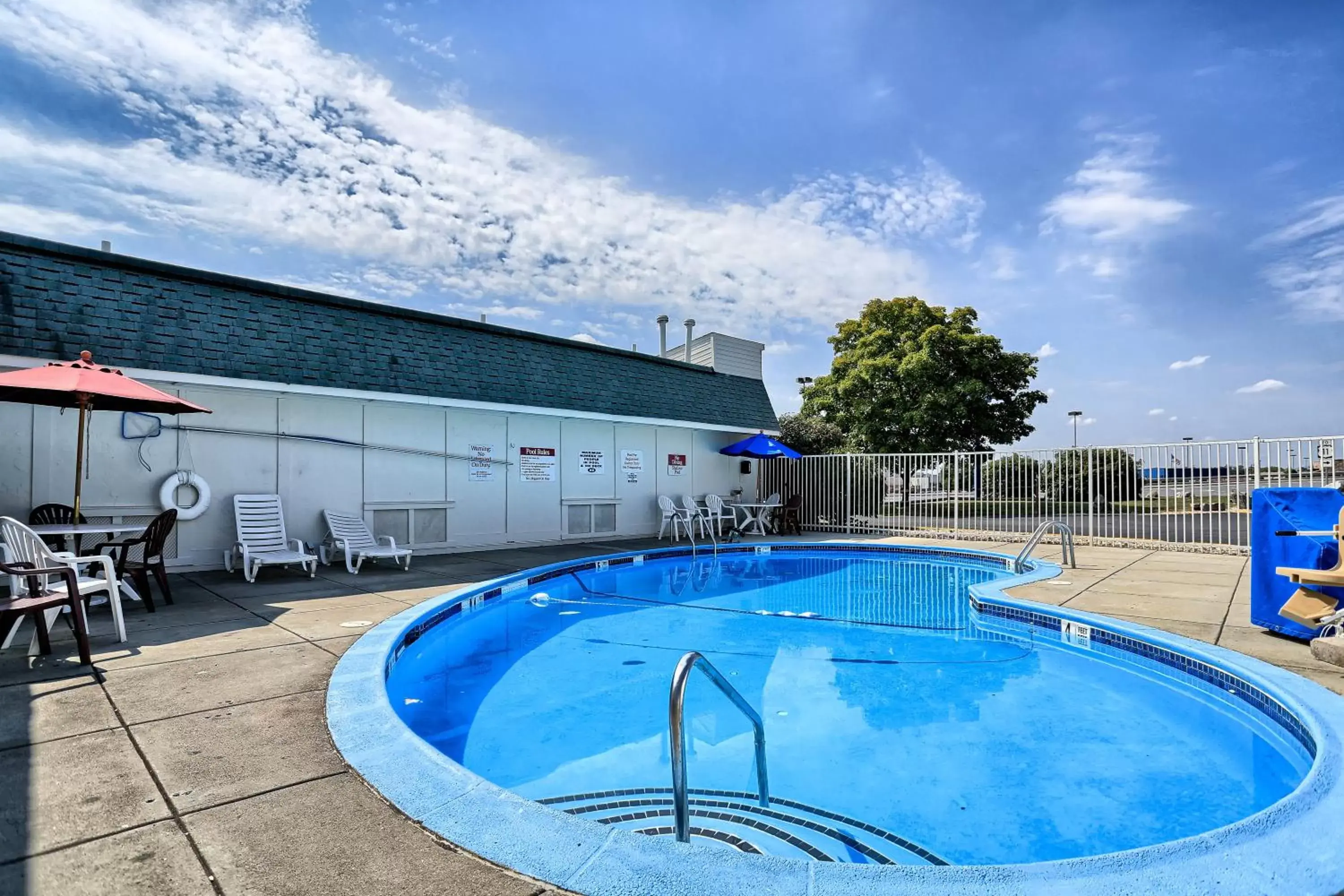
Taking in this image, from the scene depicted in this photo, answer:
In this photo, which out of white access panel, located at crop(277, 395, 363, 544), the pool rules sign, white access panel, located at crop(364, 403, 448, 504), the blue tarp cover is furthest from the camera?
the pool rules sign

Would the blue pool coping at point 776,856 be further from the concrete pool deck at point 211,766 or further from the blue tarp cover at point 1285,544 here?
the blue tarp cover at point 1285,544

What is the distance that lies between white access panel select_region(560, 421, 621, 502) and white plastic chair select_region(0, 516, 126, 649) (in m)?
7.46

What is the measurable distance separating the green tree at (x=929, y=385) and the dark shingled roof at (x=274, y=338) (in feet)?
43.1

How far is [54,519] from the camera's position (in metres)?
6.34

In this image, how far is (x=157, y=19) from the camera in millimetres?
7004

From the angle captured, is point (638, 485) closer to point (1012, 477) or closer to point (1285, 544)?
point (1012, 477)

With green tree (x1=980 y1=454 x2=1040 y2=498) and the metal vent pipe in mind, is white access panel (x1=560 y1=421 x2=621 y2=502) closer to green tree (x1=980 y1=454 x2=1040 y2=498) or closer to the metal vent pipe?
the metal vent pipe

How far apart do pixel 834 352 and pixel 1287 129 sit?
54.1 feet

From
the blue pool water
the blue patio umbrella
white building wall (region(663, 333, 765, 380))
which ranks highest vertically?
white building wall (region(663, 333, 765, 380))

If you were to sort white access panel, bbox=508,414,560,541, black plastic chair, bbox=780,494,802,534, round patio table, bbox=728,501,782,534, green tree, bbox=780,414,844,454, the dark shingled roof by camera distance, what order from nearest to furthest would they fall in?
1. the dark shingled roof
2. white access panel, bbox=508,414,560,541
3. round patio table, bbox=728,501,782,534
4. black plastic chair, bbox=780,494,802,534
5. green tree, bbox=780,414,844,454

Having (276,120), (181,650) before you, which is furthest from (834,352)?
(181,650)

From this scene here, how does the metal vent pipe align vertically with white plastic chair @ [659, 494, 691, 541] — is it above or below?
above

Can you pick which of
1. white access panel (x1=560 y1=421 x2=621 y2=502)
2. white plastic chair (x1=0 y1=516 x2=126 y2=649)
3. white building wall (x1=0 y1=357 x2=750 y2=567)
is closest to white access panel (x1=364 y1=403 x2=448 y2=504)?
A: white building wall (x1=0 y1=357 x2=750 y2=567)

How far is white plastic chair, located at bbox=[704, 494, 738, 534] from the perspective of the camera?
42.4 feet
